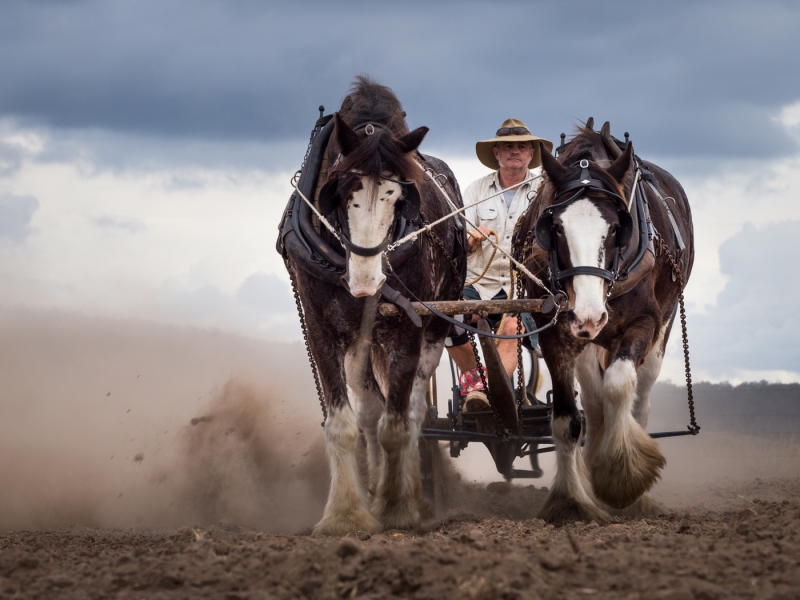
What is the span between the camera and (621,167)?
4988mm

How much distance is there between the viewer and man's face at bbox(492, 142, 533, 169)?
22.9 ft

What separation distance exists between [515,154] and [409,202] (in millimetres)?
2381

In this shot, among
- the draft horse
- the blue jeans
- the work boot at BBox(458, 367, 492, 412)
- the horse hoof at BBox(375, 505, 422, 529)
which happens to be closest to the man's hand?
the blue jeans

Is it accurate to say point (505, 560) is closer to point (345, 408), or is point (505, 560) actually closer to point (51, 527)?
point (345, 408)

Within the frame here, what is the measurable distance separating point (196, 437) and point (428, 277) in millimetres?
3111

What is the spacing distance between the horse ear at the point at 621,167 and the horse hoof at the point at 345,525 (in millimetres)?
2300

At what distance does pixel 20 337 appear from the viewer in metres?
10.8

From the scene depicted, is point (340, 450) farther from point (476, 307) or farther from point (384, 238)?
point (384, 238)

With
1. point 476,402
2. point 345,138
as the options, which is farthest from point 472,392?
point 345,138

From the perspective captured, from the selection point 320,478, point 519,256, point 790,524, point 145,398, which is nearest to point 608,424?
point 519,256

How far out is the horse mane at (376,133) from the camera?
4.72m

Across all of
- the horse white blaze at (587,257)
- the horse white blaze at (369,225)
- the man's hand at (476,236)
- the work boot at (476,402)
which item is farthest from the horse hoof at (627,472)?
the man's hand at (476,236)

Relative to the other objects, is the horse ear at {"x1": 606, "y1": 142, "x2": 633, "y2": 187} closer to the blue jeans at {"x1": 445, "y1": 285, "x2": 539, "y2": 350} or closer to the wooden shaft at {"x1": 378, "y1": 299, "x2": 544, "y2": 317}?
the wooden shaft at {"x1": 378, "y1": 299, "x2": 544, "y2": 317}

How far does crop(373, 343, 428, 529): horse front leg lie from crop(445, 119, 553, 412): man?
3.45 ft
